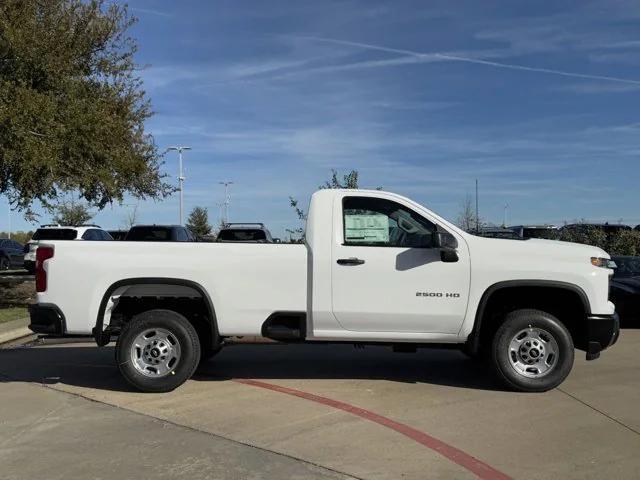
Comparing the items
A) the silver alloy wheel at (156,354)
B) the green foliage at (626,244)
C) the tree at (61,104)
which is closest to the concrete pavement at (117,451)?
the silver alloy wheel at (156,354)

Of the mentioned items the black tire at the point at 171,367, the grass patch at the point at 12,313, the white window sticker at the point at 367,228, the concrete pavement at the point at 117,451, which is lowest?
the concrete pavement at the point at 117,451

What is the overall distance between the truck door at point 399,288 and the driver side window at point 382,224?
0.10 metres

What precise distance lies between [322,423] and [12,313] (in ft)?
32.6

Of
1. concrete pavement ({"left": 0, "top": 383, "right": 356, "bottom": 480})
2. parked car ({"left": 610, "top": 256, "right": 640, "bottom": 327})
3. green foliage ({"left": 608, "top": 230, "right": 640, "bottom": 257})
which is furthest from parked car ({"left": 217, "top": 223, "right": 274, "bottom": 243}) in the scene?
green foliage ({"left": 608, "top": 230, "right": 640, "bottom": 257})

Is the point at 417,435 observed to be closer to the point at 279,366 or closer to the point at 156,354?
the point at 156,354

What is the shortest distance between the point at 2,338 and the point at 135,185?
668cm

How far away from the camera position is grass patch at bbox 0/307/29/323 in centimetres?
1269

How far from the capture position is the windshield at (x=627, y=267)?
12781mm

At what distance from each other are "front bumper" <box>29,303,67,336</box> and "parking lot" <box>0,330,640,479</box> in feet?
2.32

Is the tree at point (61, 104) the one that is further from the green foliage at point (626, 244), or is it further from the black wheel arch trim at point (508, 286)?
the green foliage at point (626, 244)

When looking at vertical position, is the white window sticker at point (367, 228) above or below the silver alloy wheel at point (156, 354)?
above

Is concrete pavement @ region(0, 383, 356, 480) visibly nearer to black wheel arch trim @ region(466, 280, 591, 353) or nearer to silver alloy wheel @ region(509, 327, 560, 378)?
black wheel arch trim @ region(466, 280, 591, 353)

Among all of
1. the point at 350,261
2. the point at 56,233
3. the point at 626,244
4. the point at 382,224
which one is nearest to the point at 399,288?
the point at 350,261

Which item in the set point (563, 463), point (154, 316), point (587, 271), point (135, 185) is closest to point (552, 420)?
point (563, 463)
